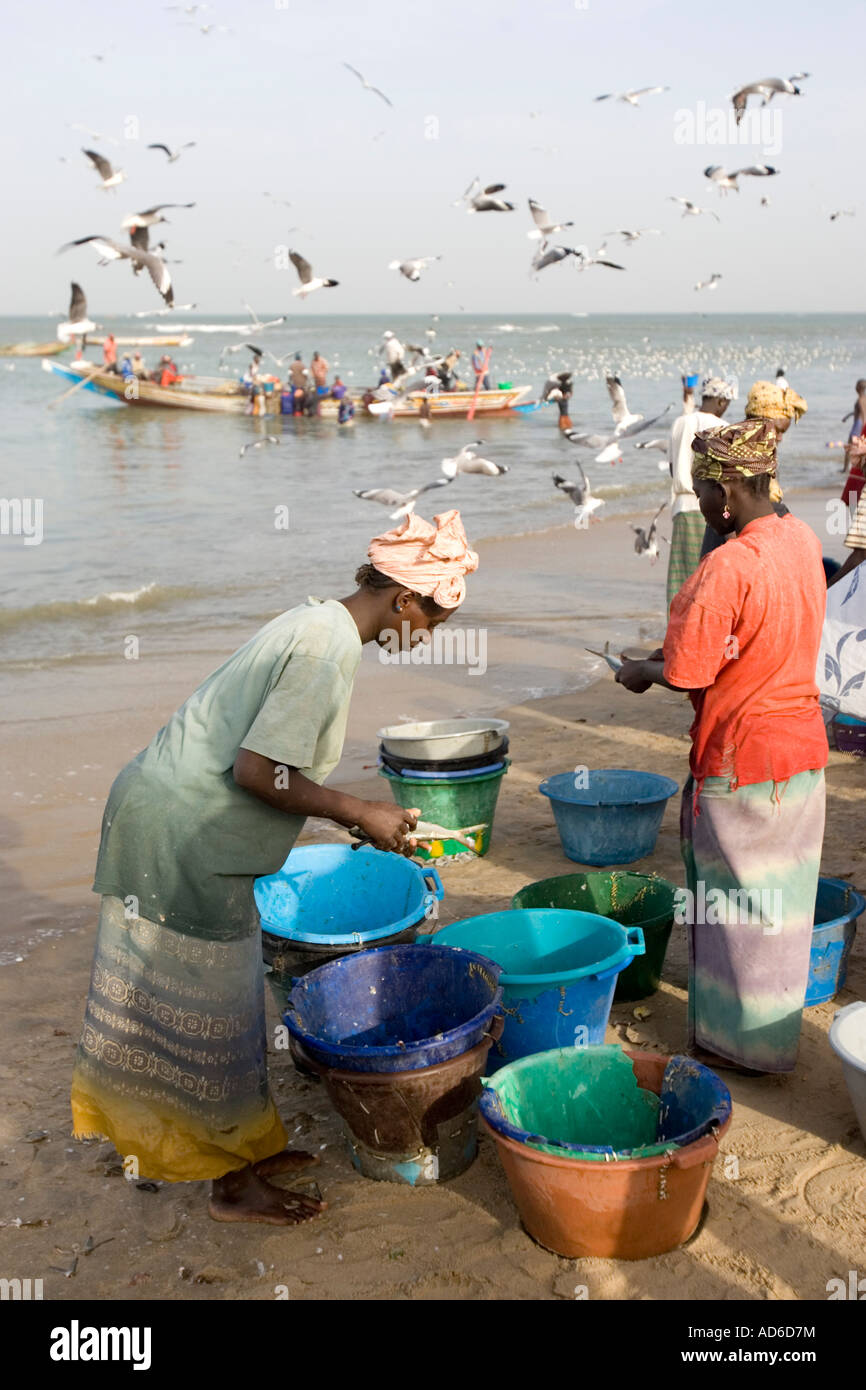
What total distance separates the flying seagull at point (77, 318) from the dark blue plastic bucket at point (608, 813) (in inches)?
311

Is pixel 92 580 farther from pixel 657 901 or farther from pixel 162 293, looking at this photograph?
pixel 657 901

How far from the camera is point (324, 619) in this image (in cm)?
255

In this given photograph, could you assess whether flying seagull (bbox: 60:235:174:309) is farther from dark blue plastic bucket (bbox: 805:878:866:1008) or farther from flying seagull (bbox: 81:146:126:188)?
dark blue plastic bucket (bbox: 805:878:866:1008)

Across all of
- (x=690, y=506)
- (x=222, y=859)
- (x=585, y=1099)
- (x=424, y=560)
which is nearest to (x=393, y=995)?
(x=585, y=1099)

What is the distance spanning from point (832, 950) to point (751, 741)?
0.99m

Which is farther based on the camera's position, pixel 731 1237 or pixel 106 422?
pixel 106 422

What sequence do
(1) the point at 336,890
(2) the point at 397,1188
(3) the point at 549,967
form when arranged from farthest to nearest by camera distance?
(1) the point at 336,890 < (3) the point at 549,967 < (2) the point at 397,1188

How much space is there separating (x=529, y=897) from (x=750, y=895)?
1057mm

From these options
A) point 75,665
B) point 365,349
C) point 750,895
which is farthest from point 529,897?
point 365,349

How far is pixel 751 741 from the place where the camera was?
10.3 feet

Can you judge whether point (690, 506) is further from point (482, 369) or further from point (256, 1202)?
point (482, 369)

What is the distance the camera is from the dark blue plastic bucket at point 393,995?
315cm

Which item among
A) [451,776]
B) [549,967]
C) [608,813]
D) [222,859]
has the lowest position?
[549,967]

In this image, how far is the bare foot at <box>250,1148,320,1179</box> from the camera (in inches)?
121
